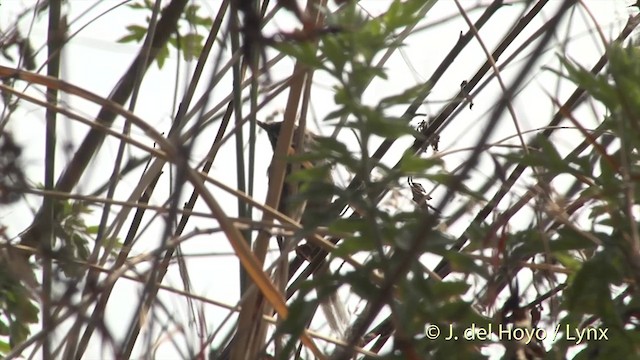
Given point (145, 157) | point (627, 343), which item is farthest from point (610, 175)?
point (145, 157)

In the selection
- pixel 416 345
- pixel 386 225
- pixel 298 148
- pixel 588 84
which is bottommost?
pixel 416 345

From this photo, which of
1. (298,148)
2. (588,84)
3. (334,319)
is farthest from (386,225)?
(334,319)

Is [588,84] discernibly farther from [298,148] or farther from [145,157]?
[145,157]

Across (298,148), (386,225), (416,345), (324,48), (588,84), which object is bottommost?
(416,345)

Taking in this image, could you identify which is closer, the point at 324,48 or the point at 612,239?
the point at 324,48

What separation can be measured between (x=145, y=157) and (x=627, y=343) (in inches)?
44.5

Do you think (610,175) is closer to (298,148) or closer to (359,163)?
(359,163)

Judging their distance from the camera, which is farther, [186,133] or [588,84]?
[186,133]

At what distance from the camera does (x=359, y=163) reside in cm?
104

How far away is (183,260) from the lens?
1.63 metres

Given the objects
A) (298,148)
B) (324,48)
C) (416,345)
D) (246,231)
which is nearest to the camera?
(324,48)

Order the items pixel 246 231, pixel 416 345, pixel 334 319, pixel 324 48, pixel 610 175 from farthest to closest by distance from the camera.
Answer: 1. pixel 334 319
2. pixel 246 231
3. pixel 610 175
4. pixel 416 345
5. pixel 324 48

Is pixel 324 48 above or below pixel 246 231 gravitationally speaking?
below

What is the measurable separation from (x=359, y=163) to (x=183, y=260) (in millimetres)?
690
